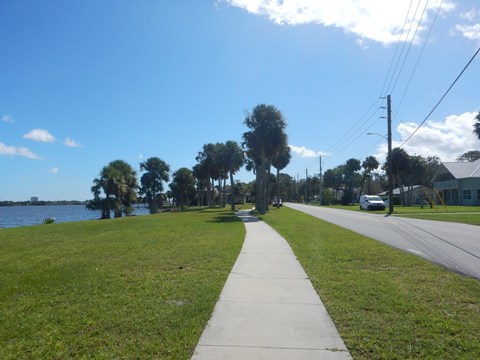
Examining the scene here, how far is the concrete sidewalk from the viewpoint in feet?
14.1

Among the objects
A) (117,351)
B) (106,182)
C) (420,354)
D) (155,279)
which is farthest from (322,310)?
(106,182)

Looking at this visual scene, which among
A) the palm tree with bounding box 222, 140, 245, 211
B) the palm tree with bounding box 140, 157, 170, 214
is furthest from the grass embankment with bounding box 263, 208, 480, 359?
the palm tree with bounding box 140, 157, 170, 214

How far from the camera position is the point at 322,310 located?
575 cm

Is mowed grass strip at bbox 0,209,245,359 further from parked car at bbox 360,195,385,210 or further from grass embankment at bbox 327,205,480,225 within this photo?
parked car at bbox 360,195,385,210

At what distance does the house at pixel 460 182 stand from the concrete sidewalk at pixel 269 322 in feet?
174

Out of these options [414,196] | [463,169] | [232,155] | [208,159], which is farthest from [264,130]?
[414,196]

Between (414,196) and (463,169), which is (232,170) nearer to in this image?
(463,169)

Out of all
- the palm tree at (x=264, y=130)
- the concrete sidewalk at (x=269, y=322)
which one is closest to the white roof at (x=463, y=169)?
the palm tree at (x=264, y=130)

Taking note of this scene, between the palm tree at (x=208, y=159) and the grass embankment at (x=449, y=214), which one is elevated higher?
the palm tree at (x=208, y=159)

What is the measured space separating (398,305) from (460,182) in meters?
56.7

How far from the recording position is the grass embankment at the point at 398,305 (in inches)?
174

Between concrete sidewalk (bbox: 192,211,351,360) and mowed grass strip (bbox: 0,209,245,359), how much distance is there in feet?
0.85

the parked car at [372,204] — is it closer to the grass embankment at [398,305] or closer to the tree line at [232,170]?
the tree line at [232,170]

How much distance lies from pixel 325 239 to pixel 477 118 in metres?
35.9
